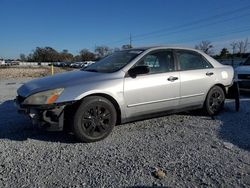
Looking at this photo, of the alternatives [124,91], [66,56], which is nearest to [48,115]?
[124,91]

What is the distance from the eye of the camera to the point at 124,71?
15.3 feet

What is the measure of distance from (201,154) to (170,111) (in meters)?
1.55

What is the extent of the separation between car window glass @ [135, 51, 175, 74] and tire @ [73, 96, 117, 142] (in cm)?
105

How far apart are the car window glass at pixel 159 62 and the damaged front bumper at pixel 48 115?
5.43 feet

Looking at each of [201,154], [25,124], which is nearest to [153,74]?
[201,154]

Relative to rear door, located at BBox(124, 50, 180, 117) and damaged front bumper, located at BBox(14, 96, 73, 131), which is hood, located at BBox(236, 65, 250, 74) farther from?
damaged front bumper, located at BBox(14, 96, 73, 131)

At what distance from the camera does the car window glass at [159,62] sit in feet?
16.4

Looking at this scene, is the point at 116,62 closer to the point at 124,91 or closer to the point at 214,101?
the point at 124,91

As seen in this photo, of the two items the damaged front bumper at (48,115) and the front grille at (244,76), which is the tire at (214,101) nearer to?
the damaged front bumper at (48,115)

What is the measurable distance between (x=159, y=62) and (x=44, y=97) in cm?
225

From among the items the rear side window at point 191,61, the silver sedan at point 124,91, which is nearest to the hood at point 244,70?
the silver sedan at point 124,91

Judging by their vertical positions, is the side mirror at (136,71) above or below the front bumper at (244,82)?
above

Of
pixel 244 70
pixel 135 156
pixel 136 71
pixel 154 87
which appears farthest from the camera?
pixel 244 70

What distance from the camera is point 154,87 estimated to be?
4.86 metres
